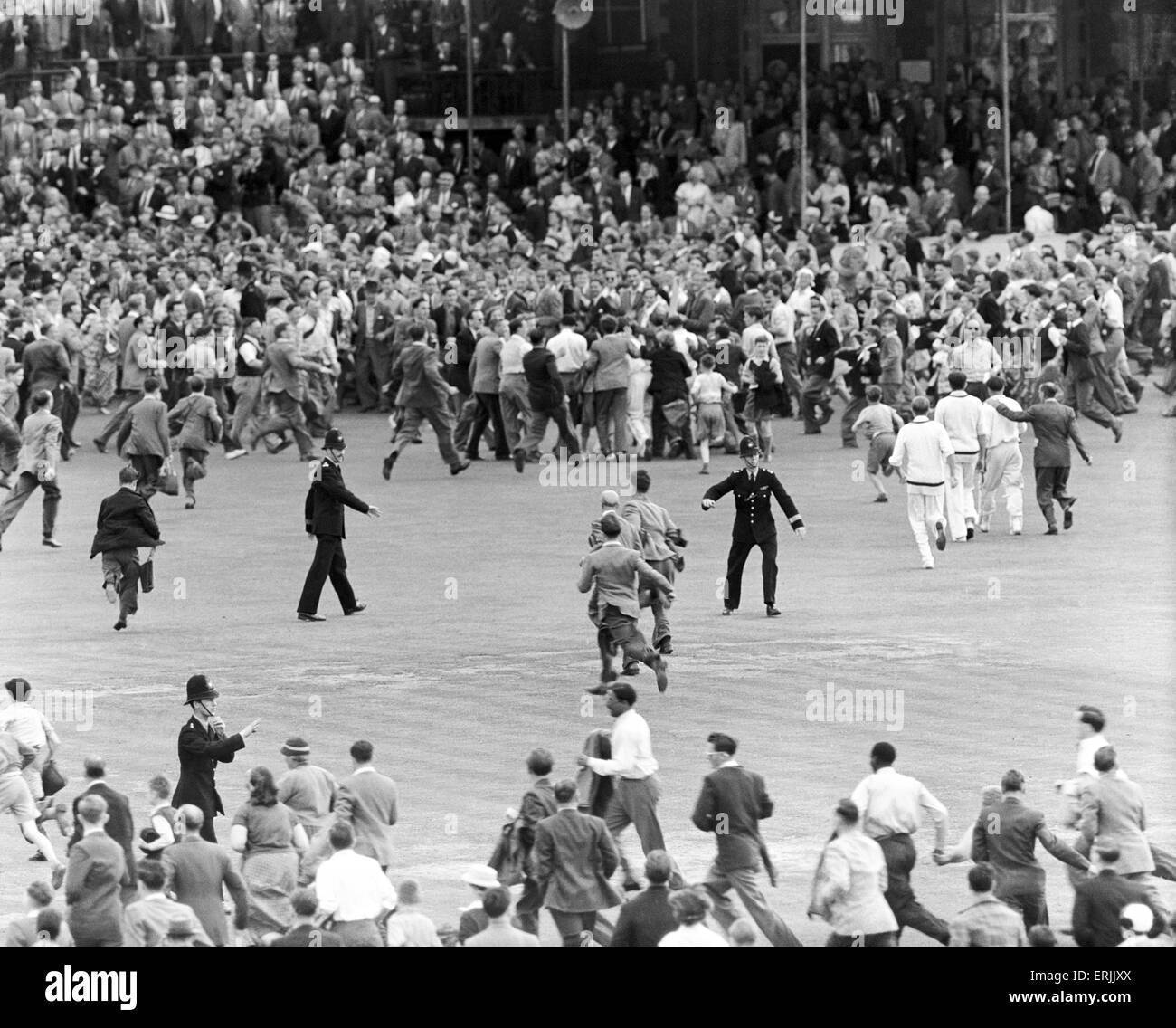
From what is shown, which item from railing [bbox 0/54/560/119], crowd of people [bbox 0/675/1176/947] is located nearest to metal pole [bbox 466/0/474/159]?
railing [bbox 0/54/560/119]

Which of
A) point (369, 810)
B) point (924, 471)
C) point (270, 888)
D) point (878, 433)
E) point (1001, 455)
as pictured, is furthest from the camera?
point (878, 433)

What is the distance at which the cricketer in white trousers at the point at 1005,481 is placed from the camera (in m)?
23.0

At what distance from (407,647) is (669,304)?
1284 centimetres

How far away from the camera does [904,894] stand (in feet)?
40.6

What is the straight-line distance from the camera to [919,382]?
28.7 meters

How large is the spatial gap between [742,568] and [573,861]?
26.8 feet

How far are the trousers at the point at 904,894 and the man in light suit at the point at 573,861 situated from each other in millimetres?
1278

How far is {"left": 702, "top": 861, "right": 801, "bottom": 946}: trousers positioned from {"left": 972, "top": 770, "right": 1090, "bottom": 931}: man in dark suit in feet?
3.20

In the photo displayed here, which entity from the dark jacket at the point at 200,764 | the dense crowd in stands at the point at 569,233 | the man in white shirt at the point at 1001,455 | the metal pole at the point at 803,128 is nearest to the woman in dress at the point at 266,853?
the dark jacket at the point at 200,764

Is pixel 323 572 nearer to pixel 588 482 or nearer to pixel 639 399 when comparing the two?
pixel 588 482

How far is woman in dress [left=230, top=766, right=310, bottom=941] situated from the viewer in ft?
40.9

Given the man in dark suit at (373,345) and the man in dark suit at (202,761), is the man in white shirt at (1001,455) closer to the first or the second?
the man in dark suit at (373,345)

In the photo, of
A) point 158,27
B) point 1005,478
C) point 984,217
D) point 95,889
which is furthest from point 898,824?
point 158,27
